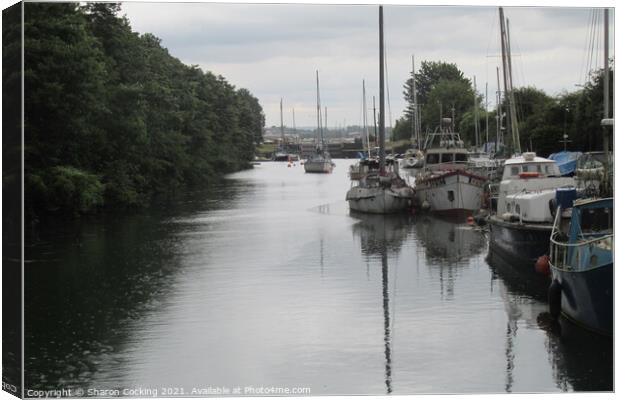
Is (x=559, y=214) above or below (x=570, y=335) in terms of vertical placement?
above

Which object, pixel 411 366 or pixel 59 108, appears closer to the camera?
pixel 411 366

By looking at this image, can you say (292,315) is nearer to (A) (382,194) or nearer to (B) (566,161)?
(B) (566,161)

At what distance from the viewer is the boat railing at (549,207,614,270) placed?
18547 mm

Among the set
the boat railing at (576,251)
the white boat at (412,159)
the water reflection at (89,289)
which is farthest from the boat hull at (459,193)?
the boat railing at (576,251)

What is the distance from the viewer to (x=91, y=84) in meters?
38.6

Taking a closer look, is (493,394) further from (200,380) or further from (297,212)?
(297,212)

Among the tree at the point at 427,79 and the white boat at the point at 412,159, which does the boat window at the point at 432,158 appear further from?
the white boat at the point at 412,159

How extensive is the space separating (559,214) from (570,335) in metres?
4.66

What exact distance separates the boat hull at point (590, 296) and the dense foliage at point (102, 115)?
9797mm

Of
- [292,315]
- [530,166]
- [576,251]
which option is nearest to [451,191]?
[530,166]

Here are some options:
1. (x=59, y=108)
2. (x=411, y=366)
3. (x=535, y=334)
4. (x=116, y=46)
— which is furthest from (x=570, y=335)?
(x=116, y=46)

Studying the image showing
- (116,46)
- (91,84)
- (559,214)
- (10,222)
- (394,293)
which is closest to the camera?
(10,222)

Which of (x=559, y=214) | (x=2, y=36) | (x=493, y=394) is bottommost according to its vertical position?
(x=493, y=394)

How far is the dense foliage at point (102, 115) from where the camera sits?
34.7 metres
